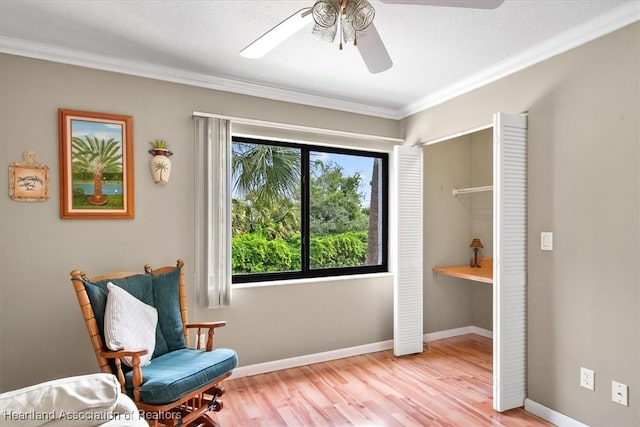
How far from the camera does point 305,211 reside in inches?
141

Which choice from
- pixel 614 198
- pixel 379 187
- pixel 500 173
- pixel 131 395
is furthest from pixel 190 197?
pixel 614 198

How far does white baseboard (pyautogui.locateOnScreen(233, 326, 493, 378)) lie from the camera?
3.20m

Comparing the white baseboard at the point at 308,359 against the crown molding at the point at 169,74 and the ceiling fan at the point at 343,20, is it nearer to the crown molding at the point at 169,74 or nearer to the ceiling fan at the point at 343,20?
the crown molding at the point at 169,74

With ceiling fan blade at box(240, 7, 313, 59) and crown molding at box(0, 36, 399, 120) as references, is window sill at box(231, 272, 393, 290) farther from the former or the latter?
ceiling fan blade at box(240, 7, 313, 59)

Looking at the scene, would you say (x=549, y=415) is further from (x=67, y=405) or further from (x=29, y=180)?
(x=29, y=180)

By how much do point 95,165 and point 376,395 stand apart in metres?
2.74

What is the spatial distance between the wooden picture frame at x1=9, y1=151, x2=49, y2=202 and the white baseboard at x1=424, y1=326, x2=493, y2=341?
383 centimetres

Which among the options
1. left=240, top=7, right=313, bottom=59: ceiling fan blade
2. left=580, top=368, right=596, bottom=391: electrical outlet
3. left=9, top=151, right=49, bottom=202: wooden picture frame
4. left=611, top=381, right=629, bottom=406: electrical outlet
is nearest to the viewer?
left=240, top=7, right=313, bottom=59: ceiling fan blade

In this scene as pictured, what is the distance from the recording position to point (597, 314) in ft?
7.26

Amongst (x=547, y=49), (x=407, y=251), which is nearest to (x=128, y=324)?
(x=407, y=251)

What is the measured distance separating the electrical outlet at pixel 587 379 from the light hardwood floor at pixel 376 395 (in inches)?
15.7

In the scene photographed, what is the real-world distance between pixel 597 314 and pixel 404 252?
170cm

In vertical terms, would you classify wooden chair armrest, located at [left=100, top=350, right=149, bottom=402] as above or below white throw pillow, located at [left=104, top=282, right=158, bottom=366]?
below

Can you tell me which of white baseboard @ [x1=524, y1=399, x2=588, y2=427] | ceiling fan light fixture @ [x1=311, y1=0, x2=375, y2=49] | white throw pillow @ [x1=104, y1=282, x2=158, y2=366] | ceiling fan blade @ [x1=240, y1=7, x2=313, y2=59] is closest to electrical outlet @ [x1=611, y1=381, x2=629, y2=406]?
white baseboard @ [x1=524, y1=399, x2=588, y2=427]
